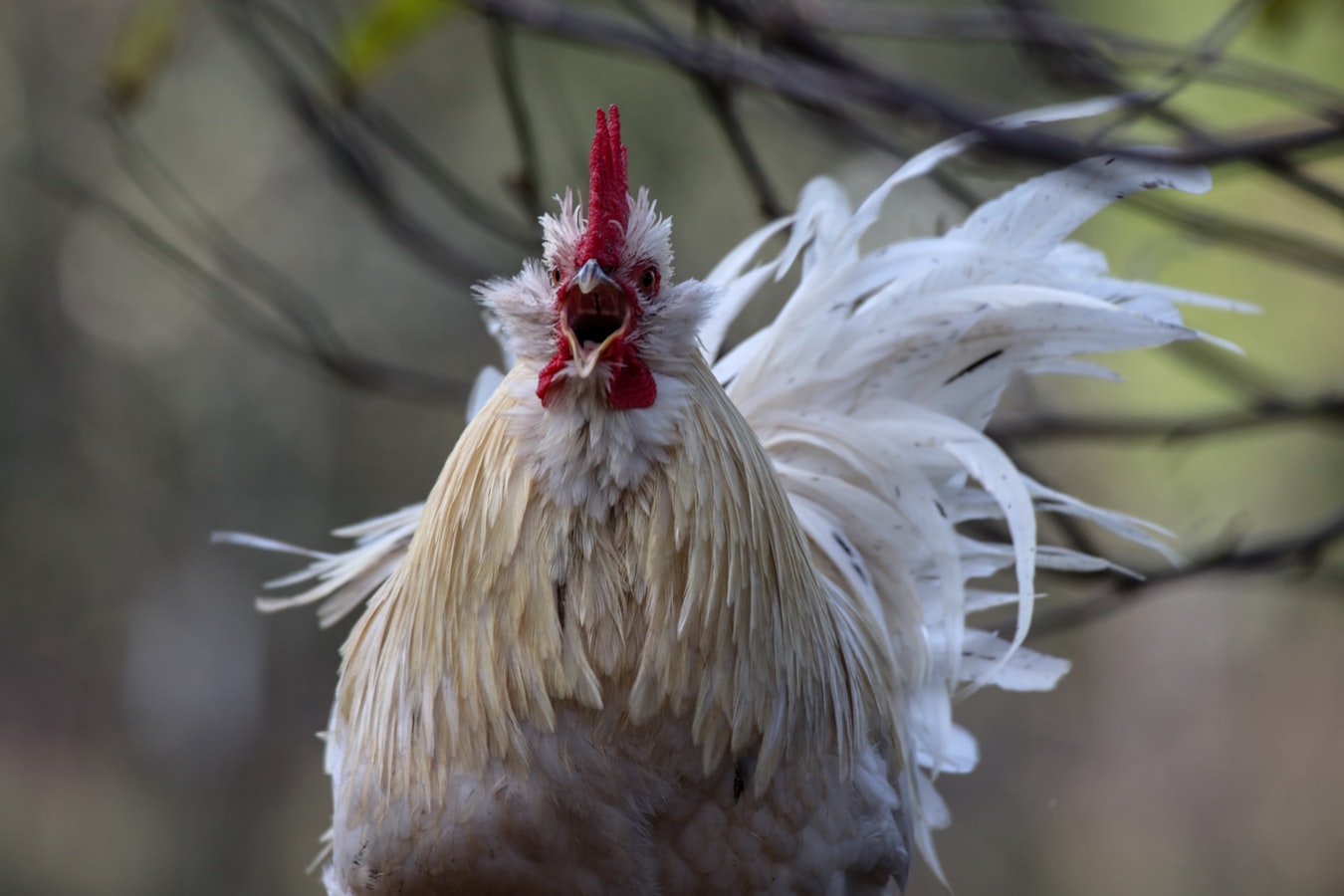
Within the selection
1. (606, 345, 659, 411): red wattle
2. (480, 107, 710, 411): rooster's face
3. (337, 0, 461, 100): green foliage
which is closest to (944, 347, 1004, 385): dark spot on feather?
(480, 107, 710, 411): rooster's face

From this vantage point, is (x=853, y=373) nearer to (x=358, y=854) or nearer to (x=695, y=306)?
(x=695, y=306)

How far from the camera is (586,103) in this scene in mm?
12008

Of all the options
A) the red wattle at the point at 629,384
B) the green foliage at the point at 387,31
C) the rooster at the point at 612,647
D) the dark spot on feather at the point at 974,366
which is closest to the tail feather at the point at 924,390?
the dark spot on feather at the point at 974,366

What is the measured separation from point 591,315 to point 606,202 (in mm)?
187

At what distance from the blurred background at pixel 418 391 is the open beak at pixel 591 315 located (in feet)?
1.27

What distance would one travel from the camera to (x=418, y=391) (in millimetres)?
3605

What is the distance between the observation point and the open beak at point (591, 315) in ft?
6.91

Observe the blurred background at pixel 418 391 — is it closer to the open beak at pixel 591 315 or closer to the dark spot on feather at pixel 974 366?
the dark spot on feather at pixel 974 366

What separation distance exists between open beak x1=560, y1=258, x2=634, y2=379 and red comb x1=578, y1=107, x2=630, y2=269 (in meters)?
0.03

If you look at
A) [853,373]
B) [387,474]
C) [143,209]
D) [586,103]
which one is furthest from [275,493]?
[853,373]

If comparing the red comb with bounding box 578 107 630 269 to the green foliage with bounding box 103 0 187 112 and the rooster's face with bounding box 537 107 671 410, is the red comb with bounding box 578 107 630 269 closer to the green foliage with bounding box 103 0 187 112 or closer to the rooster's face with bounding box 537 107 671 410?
the rooster's face with bounding box 537 107 671 410

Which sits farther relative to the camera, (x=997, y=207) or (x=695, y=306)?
(x=997, y=207)

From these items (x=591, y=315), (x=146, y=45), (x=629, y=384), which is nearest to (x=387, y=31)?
(x=146, y=45)

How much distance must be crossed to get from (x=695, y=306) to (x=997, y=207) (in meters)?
0.99
